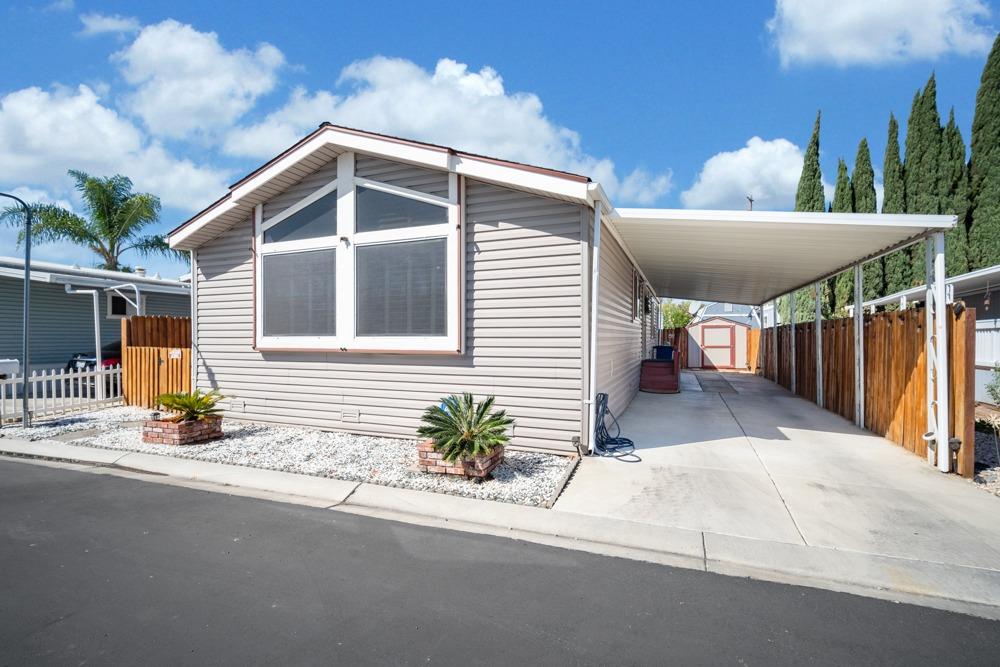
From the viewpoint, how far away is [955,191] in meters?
16.7

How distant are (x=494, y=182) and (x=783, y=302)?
2183 cm

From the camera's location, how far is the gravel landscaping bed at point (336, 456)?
185 inches

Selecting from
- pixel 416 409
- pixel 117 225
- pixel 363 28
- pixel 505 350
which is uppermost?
pixel 363 28

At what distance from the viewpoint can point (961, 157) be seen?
16.8m

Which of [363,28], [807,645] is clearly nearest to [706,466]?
[807,645]

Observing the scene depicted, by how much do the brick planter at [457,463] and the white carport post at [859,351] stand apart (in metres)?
6.13

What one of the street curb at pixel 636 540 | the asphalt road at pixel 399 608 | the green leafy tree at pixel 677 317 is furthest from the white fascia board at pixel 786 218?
the green leafy tree at pixel 677 317

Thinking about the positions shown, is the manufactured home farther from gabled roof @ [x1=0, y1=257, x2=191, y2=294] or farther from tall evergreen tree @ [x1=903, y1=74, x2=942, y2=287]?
tall evergreen tree @ [x1=903, y1=74, x2=942, y2=287]

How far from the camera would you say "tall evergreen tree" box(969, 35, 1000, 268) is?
15.0 metres

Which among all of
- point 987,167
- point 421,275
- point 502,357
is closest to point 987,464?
point 502,357

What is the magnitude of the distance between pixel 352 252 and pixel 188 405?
2965mm

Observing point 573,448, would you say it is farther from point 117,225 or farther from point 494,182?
point 117,225

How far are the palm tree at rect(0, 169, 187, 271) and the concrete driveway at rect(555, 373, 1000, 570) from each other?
69.5 ft

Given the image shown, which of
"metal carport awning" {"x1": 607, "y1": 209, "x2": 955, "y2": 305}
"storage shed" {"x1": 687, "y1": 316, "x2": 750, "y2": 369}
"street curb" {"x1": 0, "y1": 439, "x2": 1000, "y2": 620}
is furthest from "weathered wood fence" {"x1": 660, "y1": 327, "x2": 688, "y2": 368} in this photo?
"street curb" {"x1": 0, "y1": 439, "x2": 1000, "y2": 620}
